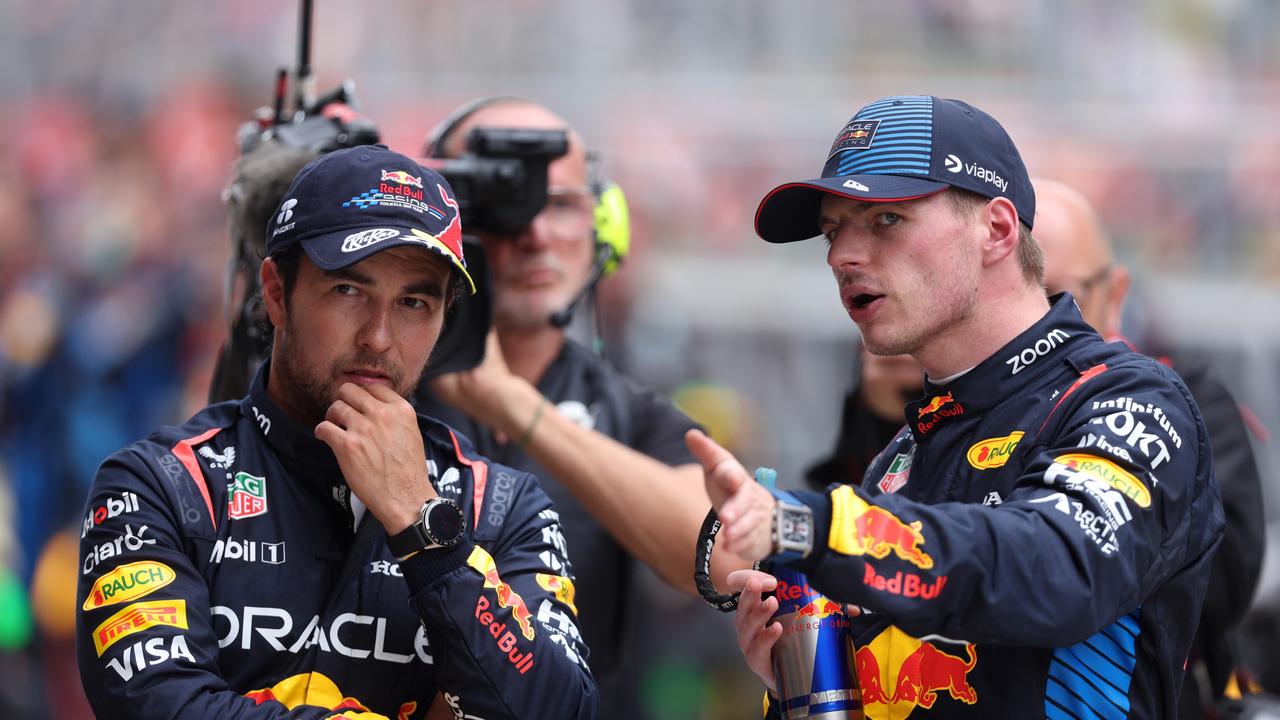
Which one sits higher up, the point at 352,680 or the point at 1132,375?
the point at 1132,375

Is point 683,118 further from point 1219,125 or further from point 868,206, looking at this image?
point 868,206

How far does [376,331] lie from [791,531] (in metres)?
0.87

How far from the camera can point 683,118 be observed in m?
9.80

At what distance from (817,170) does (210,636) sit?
6.89 m

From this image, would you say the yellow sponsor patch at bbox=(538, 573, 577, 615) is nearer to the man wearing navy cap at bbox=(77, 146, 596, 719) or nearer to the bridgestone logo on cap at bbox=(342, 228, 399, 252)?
the man wearing navy cap at bbox=(77, 146, 596, 719)

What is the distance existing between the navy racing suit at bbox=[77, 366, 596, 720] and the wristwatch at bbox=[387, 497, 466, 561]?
0.05ft

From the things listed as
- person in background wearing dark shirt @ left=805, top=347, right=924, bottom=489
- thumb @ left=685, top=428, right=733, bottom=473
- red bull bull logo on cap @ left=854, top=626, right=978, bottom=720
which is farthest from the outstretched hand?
person in background wearing dark shirt @ left=805, top=347, right=924, bottom=489

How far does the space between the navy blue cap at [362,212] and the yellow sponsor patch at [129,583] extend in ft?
Result: 1.76

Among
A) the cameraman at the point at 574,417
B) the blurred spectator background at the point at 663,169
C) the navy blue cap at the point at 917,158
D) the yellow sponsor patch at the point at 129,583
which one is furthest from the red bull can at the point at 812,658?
the blurred spectator background at the point at 663,169

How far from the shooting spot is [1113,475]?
7.16 ft

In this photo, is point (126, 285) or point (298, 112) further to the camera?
point (126, 285)

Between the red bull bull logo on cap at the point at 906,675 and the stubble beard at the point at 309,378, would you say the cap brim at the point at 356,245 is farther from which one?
the red bull bull logo on cap at the point at 906,675

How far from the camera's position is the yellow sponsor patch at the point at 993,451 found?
239cm

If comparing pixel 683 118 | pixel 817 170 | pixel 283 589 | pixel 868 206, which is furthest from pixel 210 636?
pixel 683 118
